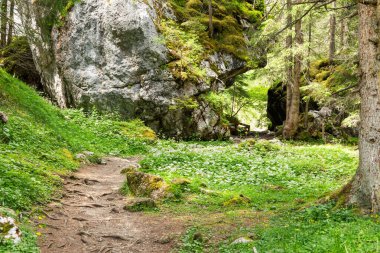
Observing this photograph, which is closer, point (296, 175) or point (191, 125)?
point (296, 175)

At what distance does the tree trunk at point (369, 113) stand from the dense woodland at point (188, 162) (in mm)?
18

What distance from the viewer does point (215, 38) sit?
23547 mm

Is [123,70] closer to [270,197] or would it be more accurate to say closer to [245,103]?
[270,197]

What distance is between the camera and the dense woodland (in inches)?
237

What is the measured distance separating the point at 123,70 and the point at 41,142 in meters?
9.61

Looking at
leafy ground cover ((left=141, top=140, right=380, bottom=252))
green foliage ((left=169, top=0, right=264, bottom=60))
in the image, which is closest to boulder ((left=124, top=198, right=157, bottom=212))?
leafy ground cover ((left=141, top=140, right=380, bottom=252))

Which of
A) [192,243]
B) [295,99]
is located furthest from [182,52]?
[192,243]

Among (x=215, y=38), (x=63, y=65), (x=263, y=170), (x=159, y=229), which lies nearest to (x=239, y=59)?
(x=215, y=38)

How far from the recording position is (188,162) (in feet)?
41.1

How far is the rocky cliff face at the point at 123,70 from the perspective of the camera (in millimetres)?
19766

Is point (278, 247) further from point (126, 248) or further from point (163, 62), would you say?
point (163, 62)

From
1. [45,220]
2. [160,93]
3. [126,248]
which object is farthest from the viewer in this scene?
[160,93]

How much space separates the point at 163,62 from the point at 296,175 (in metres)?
11.4

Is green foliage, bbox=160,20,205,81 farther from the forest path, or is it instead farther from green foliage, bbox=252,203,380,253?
green foliage, bbox=252,203,380,253
